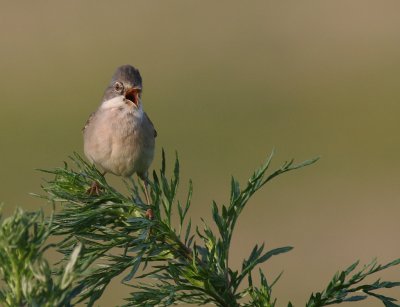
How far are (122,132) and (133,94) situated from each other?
0.70ft

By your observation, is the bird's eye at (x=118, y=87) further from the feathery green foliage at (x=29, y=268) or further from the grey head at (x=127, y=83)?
the feathery green foliage at (x=29, y=268)

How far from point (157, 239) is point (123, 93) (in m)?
3.04

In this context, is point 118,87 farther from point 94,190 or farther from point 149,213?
point 149,213

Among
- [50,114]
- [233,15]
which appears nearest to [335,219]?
[50,114]

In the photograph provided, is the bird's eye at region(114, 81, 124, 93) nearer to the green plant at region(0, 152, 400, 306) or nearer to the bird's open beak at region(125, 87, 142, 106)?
the bird's open beak at region(125, 87, 142, 106)

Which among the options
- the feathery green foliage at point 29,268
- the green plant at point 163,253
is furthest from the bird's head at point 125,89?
the feathery green foliage at point 29,268

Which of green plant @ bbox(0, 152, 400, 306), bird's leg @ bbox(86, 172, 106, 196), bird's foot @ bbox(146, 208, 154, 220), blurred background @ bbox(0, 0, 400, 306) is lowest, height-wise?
green plant @ bbox(0, 152, 400, 306)

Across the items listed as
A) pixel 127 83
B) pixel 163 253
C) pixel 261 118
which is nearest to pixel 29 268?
pixel 163 253

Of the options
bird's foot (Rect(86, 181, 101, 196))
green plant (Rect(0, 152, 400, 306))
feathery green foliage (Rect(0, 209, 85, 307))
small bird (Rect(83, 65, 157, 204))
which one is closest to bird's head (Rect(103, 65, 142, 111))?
small bird (Rect(83, 65, 157, 204))

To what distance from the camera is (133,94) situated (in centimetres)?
475

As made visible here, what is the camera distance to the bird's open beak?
183 inches

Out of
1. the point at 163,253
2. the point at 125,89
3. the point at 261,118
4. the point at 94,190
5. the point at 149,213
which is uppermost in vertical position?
the point at 261,118

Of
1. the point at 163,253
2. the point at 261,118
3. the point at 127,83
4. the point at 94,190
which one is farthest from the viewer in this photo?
the point at 261,118

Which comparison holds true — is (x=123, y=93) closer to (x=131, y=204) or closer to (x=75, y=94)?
(x=131, y=204)
